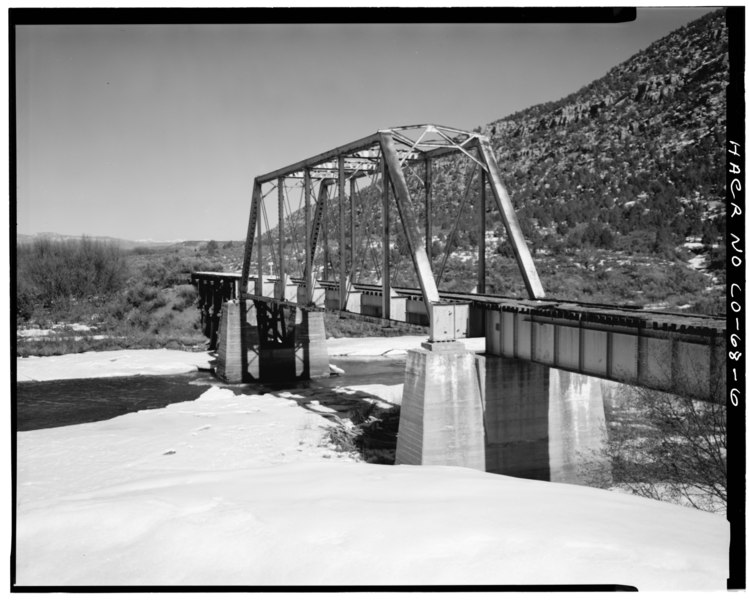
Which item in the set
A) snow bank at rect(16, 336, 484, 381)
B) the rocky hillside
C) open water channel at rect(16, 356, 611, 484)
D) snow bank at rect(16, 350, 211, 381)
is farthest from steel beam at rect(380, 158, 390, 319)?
snow bank at rect(16, 350, 211, 381)

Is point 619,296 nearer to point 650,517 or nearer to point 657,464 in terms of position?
point 657,464

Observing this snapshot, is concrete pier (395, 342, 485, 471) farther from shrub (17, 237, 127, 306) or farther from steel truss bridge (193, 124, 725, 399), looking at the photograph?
shrub (17, 237, 127, 306)

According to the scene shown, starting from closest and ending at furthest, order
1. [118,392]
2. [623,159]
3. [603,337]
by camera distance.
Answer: [603,337] < [118,392] < [623,159]

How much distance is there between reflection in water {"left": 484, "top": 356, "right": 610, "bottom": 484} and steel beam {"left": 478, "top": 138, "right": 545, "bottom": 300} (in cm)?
261

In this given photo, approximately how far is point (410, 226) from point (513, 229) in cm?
372

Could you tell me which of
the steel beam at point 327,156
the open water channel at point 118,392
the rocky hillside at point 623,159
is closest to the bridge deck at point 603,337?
the steel beam at point 327,156

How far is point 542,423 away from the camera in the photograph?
1973cm

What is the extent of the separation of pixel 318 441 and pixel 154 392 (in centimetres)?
1792

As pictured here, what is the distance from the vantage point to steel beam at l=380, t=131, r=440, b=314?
62.6 ft

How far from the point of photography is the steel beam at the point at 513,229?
20.3 m

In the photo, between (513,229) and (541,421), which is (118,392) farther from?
(541,421)

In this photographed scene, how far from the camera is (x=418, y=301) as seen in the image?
22516mm

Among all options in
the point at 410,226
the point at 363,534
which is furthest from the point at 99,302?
the point at 363,534

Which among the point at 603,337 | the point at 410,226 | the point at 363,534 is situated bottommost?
the point at 363,534
